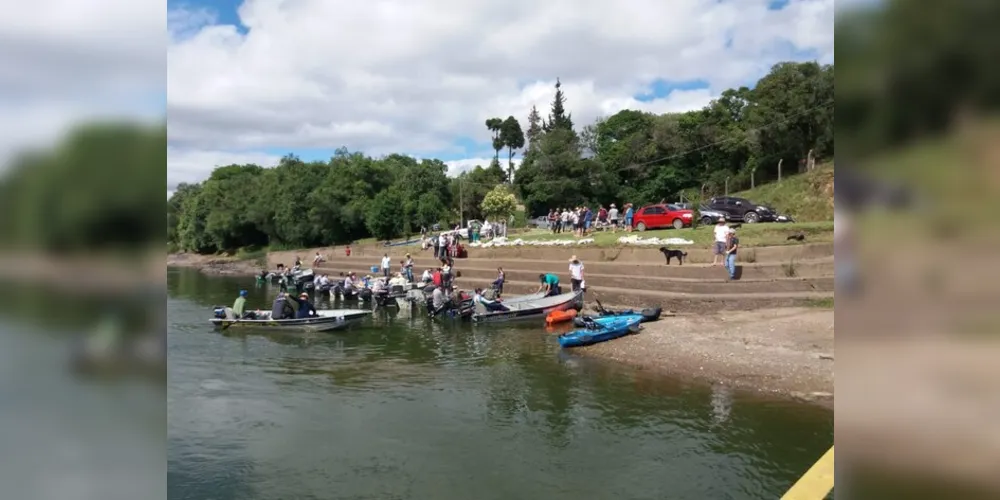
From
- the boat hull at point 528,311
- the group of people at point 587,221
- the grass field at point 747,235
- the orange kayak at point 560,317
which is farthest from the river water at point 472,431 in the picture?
the group of people at point 587,221

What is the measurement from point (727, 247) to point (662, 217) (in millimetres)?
9445

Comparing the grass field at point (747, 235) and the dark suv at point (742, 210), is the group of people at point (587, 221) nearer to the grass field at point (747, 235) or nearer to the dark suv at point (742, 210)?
the grass field at point (747, 235)

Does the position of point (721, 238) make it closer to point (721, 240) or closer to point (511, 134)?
point (721, 240)

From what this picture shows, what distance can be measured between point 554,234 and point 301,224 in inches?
1507

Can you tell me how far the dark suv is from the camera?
29.8 m

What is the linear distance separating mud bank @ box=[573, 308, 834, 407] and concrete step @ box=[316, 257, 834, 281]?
2037 millimetres

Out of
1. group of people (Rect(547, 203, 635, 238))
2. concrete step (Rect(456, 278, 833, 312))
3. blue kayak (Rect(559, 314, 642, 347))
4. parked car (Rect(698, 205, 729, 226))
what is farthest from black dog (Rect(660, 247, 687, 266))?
group of people (Rect(547, 203, 635, 238))

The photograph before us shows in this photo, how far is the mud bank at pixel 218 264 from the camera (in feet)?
203

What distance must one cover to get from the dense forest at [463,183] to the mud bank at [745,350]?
97.7ft

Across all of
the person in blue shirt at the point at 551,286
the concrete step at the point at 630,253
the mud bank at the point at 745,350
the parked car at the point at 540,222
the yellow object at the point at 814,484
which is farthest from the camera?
the parked car at the point at 540,222
